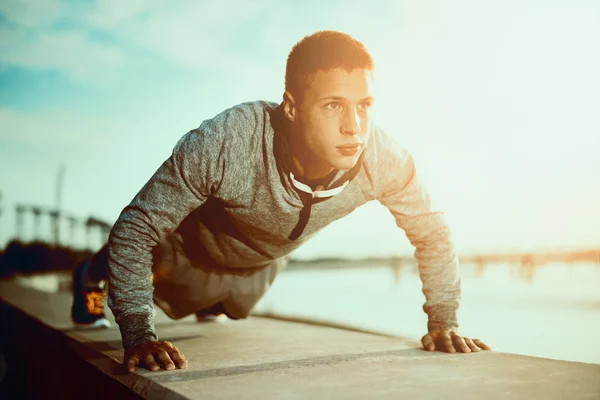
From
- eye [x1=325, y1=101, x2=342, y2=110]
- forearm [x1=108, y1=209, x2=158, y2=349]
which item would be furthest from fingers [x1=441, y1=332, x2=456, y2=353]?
forearm [x1=108, y1=209, x2=158, y2=349]

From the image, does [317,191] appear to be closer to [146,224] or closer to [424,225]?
[424,225]

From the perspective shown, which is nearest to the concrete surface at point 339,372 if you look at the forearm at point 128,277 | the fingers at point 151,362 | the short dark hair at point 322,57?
the fingers at point 151,362

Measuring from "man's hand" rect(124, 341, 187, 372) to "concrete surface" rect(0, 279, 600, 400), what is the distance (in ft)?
0.13

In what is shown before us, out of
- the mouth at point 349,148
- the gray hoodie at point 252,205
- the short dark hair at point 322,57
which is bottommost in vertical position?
the gray hoodie at point 252,205

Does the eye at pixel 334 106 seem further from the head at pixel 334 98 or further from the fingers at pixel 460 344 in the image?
the fingers at pixel 460 344

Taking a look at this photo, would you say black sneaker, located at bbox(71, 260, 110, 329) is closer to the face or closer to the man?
the man

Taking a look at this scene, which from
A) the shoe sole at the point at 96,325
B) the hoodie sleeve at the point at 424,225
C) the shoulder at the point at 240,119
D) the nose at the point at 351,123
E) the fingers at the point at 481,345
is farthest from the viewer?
the shoe sole at the point at 96,325

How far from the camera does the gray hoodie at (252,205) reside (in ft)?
6.24

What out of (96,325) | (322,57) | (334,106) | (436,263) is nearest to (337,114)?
(334,106)

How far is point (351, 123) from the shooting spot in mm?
1862

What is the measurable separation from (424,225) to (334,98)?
0.75 metres

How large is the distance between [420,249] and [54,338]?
2097 millimetres

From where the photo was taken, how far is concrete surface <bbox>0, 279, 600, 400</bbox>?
1368mm

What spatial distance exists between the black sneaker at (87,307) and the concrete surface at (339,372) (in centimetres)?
63
